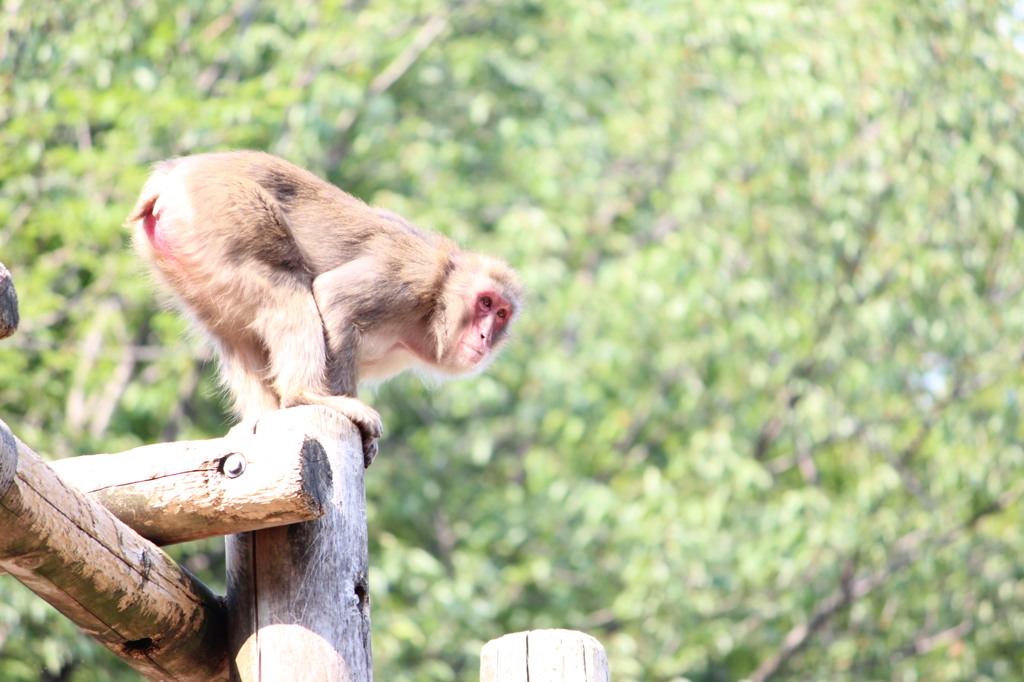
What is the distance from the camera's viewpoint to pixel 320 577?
2.92m

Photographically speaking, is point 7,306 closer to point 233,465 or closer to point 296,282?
point 233,465

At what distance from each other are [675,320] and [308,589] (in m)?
5.83

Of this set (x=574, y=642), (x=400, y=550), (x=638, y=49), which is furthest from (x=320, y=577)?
(x=638, y=49)

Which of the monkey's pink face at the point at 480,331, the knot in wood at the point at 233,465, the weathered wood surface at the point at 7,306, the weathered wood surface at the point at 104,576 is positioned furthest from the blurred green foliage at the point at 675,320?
the weathered wood surface at the point at 7,306

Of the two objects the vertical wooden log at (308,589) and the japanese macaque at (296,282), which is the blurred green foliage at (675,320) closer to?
the japanese macaque at (296,282)

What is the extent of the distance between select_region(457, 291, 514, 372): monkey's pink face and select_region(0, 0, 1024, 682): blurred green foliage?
266 cm

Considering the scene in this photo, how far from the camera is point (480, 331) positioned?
179 inches

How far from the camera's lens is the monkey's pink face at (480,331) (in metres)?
4.52

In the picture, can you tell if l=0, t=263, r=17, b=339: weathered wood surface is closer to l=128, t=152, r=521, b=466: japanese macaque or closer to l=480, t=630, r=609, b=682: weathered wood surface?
l=480, t=630, r=609, b=682: weathered wood surface

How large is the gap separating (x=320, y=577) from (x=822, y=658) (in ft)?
20.4

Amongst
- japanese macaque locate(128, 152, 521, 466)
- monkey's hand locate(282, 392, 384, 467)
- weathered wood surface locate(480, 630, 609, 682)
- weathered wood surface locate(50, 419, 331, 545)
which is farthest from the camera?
japanese macaque locate(128, 152, 521, 466)

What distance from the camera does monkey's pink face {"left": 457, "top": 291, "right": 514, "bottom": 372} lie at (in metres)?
4.52

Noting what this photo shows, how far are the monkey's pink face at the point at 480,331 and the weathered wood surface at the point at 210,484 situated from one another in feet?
5.29

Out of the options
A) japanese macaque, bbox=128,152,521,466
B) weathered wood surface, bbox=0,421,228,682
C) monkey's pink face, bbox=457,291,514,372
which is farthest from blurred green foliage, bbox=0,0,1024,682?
weathered wood surface, bbox=0,421,228,682
